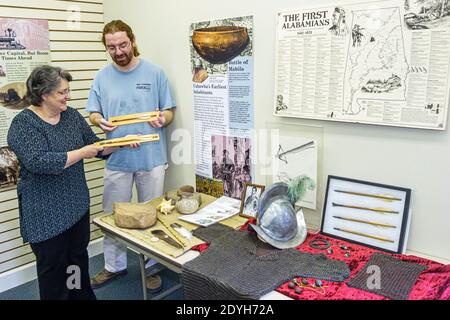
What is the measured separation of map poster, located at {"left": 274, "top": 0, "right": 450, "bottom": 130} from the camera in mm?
1692

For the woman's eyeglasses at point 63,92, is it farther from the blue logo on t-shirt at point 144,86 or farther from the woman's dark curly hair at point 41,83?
the blue logo on t-shirt at point 144,86

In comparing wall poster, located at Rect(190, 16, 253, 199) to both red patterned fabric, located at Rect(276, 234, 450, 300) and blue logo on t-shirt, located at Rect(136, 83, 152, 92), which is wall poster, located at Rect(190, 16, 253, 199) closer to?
blue logo on t-shirt, located at Rect(136, 83, 152, 92)

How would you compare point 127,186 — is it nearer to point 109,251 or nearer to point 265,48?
point 109,251

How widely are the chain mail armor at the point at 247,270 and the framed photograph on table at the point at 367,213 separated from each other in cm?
29

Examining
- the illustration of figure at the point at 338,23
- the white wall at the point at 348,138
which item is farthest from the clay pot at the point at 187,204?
the illustration of figure at the point at 338,23

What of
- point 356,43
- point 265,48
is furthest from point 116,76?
point 356,43

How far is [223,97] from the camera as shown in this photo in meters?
2.53

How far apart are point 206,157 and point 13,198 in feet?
5.15


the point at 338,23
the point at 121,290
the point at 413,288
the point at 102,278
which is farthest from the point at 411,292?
the point at 102,278

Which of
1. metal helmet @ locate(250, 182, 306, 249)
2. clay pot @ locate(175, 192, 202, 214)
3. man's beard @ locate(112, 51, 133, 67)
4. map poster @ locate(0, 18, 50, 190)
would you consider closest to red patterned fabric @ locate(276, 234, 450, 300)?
metal helmet @ locate(250, 182, 306, 249)

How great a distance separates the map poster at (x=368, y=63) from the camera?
1.69m

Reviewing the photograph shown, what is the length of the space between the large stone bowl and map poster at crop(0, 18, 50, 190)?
1.28 meters

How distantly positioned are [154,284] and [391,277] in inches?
72.0

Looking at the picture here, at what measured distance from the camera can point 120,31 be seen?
2480 millimetres
